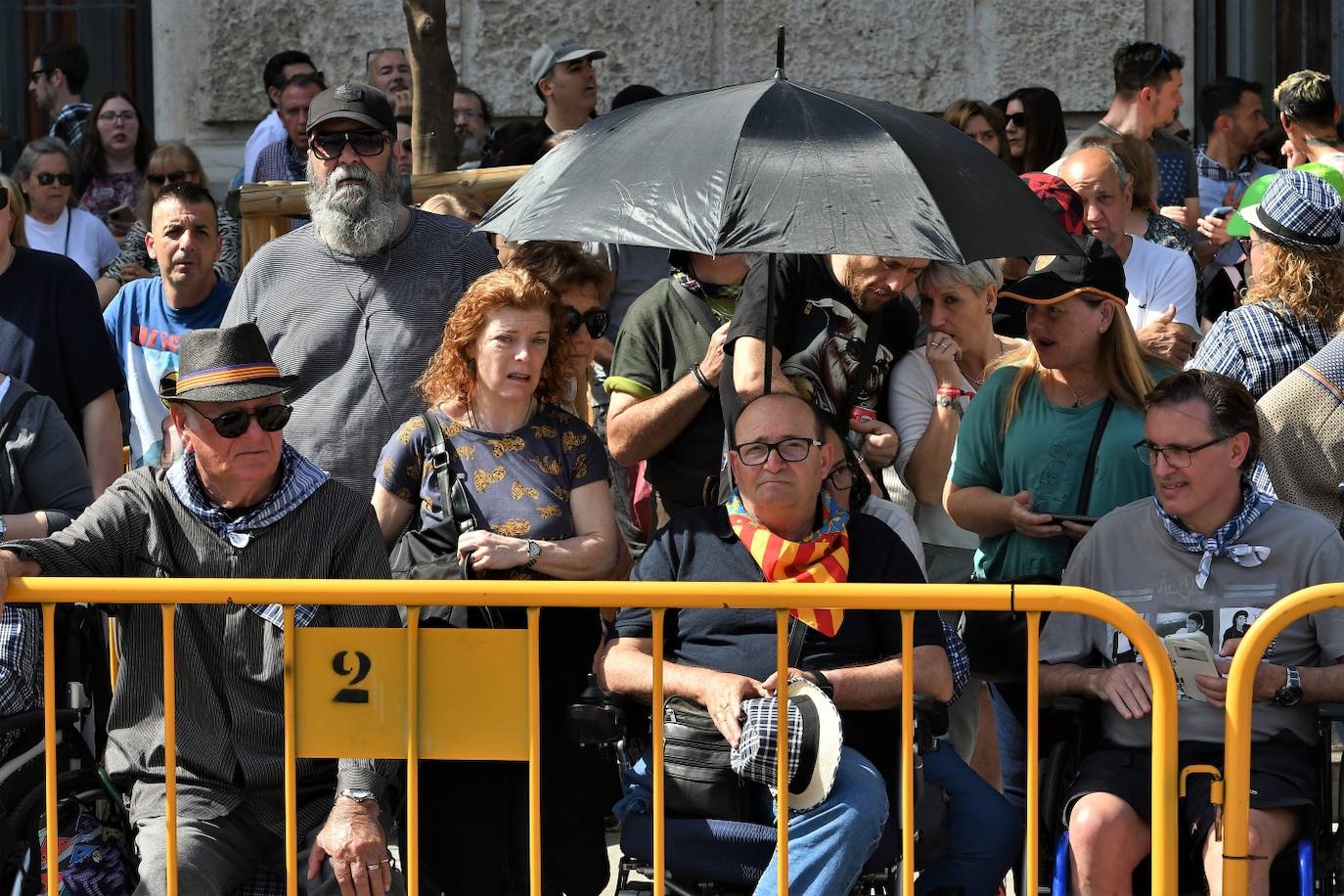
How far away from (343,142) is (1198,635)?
2.93 meters

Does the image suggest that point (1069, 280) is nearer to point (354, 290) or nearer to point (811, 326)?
point (811, 326)

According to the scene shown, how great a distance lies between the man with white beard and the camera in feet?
17.7

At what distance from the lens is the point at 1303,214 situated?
17.1 ft

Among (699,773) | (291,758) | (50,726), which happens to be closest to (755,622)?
(699,773)

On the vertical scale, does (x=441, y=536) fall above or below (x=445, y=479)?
below

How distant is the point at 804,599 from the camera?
3.88 metres

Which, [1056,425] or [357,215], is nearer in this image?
[1056,425]

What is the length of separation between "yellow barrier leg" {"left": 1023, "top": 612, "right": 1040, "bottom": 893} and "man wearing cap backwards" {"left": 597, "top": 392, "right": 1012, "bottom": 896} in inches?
15.6

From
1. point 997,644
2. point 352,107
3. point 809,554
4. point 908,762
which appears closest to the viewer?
point 908,762

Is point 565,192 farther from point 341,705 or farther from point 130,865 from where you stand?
point 130,865

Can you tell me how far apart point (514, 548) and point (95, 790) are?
3.66 ft

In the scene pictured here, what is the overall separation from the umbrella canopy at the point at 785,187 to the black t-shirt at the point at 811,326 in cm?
53

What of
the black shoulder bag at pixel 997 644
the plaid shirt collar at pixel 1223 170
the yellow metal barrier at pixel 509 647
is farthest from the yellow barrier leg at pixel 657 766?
the plaid shirt collar at pixel 1223 170

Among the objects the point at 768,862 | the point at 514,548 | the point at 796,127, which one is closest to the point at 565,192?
the point at 796,127
